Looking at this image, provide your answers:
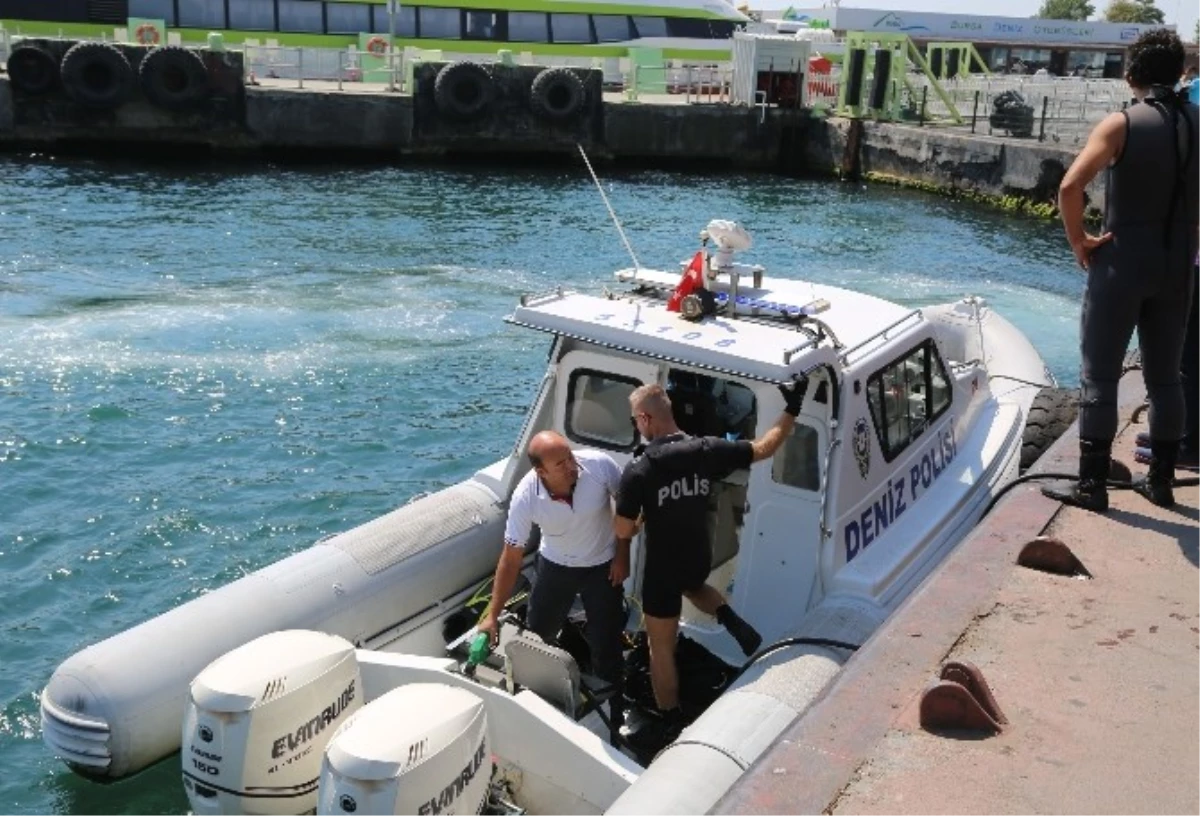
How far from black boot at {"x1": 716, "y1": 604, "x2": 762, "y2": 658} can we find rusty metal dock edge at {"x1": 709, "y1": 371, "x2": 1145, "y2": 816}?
101cm

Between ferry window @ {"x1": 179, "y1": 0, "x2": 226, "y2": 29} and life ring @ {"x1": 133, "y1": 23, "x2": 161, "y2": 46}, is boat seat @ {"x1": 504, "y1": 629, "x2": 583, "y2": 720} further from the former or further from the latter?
ferry window @ {"x1": 179, "y1": 0, "x2": 226, "y2": 29}

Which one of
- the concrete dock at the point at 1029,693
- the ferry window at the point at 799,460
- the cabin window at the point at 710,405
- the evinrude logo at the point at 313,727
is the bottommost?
the evinrude logo at the point at 313,727

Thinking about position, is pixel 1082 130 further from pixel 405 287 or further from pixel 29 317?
pixel 29 317

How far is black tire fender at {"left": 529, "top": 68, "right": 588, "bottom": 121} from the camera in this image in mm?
31922

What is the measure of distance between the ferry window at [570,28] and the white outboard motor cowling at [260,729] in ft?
134

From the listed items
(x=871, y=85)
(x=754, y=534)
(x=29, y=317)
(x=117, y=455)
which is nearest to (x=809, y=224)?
(x=871, y=85)

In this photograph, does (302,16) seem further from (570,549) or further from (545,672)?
(545,672)

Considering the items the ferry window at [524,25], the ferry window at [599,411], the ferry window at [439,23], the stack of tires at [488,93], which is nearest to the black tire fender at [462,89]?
the stack of tires at [488,93]

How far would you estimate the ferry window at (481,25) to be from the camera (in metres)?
43.1

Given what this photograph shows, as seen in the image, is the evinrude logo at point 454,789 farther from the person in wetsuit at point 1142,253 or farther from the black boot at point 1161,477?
the black boot at point 1161,477

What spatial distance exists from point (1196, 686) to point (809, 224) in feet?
72.1

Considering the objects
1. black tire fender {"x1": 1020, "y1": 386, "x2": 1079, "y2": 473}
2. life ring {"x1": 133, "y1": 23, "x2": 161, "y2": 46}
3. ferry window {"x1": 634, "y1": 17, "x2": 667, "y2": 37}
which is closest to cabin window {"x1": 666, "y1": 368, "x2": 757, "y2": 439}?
black tire fender {"x1": 1020, "y1": 386, "x2": 1079, "y2": 473}

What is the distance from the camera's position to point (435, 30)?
141ft

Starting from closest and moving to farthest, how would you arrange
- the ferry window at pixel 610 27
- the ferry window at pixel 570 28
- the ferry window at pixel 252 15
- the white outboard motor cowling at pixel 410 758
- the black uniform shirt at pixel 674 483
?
the white outboard motor cowling at pixel 410 758 → the black uniform shirt at pixel 674 483 → the ferry window at pixel 252 15 → the ferry window at pixel 570 28 → the ferry window at pixel 610 27
